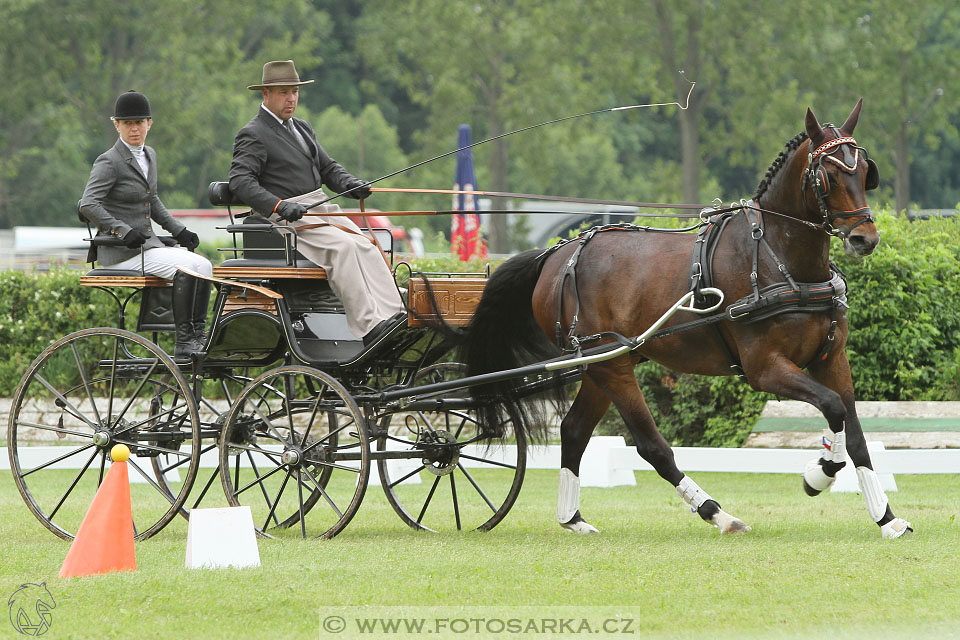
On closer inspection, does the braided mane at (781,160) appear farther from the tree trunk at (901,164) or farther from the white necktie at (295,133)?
the tree trunk at (901,164)

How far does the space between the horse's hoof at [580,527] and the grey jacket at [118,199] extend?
3.05m

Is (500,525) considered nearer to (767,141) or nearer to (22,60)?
(767,141)

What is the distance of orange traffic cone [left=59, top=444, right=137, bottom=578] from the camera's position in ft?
19.9

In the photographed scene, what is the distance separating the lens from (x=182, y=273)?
25.8 feet

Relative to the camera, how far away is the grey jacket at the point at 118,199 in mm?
7945

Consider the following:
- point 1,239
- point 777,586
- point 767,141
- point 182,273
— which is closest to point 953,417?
point 777,586

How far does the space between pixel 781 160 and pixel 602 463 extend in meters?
3.84

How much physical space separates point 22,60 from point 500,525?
28042 millimetres

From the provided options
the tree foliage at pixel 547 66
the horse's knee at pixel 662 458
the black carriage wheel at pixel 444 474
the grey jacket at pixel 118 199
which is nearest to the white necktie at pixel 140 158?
the grey jacket at pixel 118 199

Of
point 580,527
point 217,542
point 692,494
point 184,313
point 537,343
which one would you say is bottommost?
point 580,527

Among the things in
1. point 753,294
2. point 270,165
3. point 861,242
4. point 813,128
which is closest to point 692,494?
point 753,294

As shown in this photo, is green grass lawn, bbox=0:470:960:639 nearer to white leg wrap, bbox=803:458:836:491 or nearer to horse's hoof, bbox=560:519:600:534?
horse's hoof, bbox=560:519:600:534

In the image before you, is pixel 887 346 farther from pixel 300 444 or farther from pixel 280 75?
pixel 280 75

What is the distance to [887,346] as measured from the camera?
10.9m
